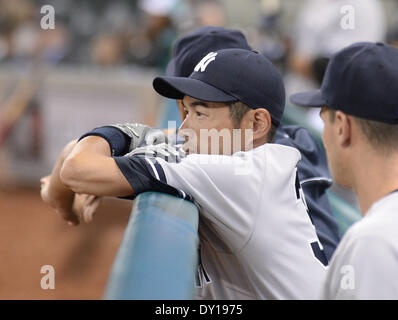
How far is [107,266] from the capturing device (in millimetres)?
4074

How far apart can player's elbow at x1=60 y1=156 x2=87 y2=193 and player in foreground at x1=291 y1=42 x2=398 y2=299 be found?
53cm

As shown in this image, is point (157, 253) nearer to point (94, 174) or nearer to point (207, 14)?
point (94, 174)

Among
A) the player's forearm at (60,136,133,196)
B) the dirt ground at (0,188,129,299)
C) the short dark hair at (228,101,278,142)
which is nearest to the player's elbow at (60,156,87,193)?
the player's forearm at (60,136,133,196)

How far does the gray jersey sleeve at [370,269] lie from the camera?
2.98 feet

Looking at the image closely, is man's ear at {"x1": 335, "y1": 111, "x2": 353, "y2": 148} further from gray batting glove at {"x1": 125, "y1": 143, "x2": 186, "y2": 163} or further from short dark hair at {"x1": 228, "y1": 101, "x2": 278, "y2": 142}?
gray batting glove at {"x1": 125, "y1": 143, "x2": 186, "y2": 163}

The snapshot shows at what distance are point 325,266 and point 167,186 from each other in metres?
0.42

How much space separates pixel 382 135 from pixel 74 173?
25.3 inches

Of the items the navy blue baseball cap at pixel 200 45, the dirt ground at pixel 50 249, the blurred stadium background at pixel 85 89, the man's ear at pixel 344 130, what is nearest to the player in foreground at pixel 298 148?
the navy blue baseball cap at pixel 200 45

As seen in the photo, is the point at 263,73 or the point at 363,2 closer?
the point at 263,73

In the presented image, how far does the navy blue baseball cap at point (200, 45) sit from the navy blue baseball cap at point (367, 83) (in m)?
0.54

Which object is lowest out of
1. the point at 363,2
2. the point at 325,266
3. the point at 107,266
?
the point at 107,266

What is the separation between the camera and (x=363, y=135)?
45.8 inches
